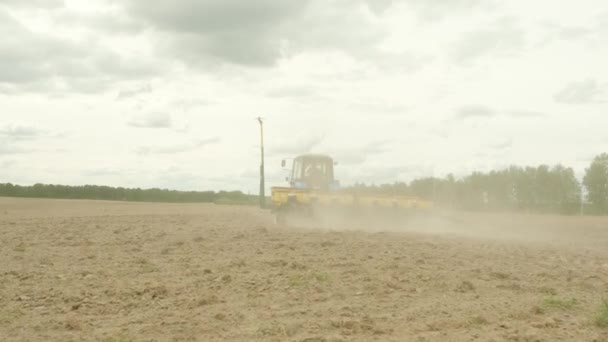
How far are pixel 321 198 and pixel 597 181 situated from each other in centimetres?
4574

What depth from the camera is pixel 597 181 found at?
2301 inches

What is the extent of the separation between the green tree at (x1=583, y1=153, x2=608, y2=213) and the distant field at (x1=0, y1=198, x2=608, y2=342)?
49.5 metres

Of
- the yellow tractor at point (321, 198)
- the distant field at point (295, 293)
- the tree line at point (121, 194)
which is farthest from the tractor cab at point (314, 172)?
the tree line at point (121, 194)

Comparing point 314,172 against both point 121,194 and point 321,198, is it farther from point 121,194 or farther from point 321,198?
point 121,194

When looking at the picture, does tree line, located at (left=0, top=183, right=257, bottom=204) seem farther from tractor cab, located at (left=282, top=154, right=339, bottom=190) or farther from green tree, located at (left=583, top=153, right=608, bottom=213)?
tractor cab, located at (left=282, top=154, right=339, bottom=190)

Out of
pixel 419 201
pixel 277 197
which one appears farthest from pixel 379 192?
pixel 277 197

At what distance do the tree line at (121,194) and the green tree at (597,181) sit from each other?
35.2 meters

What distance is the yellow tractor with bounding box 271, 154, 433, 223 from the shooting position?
22406 millimetres

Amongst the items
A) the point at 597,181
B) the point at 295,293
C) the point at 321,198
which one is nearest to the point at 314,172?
the point at 321,198

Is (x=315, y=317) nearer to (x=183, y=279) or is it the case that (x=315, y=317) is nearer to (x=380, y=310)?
(x=380, y=310)

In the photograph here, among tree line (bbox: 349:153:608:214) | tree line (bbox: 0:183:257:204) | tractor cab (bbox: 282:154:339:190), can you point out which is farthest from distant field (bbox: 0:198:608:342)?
tree line (bbox: 0:183:257:204)

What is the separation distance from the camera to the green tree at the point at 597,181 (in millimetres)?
58094

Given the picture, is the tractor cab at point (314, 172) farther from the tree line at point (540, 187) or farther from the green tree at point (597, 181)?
the green tree at point (597, 181)

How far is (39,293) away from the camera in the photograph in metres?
8.11
